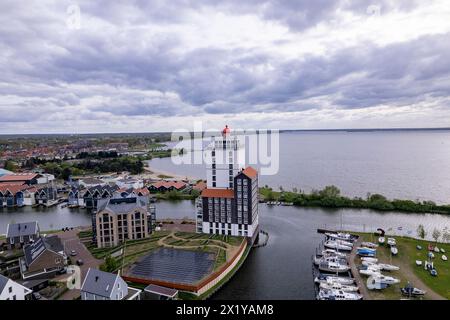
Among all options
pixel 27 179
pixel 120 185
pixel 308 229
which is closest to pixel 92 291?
pixel 308 229

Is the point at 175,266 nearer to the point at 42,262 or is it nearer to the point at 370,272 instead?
the point at 42,262

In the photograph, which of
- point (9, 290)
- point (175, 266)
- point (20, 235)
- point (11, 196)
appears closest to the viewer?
point (9, 290)

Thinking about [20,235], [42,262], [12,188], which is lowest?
[42,262]

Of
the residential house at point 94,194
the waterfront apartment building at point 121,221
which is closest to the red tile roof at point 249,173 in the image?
the waterfront apartment building at point 121,221

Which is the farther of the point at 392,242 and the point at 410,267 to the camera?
the point at 392,242

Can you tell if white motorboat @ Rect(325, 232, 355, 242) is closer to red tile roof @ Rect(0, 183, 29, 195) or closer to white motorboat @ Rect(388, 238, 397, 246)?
white motorboat @ Rect(388, 238, 397, 246)

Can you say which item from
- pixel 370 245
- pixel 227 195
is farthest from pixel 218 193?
pixel 370 245
